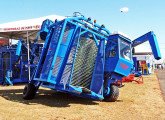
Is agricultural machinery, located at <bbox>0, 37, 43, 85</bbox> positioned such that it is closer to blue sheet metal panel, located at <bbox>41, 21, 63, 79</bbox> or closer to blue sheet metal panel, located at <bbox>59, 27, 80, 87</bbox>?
blue sheet metal panel, located at <bbox>41, 21, 63, 79</bbox>

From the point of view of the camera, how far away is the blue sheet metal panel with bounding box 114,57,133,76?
20.9ft

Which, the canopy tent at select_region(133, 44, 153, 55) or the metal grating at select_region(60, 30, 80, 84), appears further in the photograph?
the canopy tent at select_region(133, 44, 153, 55)

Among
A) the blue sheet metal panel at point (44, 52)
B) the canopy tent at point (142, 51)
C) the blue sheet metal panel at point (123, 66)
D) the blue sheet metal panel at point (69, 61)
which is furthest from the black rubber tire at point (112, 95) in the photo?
the canopy tent at point (142, 51)

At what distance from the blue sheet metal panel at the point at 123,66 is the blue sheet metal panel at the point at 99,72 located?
22.9 inches

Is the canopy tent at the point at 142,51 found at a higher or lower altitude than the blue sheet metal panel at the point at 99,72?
higher

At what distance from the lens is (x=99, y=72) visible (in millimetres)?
6586

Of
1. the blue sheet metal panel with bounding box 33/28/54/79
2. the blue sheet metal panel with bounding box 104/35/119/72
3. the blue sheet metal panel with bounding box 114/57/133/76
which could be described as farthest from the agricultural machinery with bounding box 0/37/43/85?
the blue sheet metal panel with bounding box 114/57/133/76

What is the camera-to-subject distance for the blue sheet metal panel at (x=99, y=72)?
6.43 meters

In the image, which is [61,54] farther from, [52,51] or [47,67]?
[47,67]

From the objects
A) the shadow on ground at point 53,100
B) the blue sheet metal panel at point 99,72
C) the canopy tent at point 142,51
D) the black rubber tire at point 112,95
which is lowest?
the shadow on ground at point 53,100

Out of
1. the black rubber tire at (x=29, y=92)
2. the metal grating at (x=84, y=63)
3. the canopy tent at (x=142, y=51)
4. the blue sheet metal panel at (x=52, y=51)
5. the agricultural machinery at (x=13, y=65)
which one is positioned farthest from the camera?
the canopy tent at (x=142, y=51)

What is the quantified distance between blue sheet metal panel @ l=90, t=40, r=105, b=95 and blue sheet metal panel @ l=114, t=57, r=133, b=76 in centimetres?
58

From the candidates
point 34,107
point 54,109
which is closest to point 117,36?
point 54,109

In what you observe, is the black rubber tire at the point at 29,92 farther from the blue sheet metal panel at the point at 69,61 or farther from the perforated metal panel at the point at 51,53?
the blue sheet metal panel at the point at 69,61
